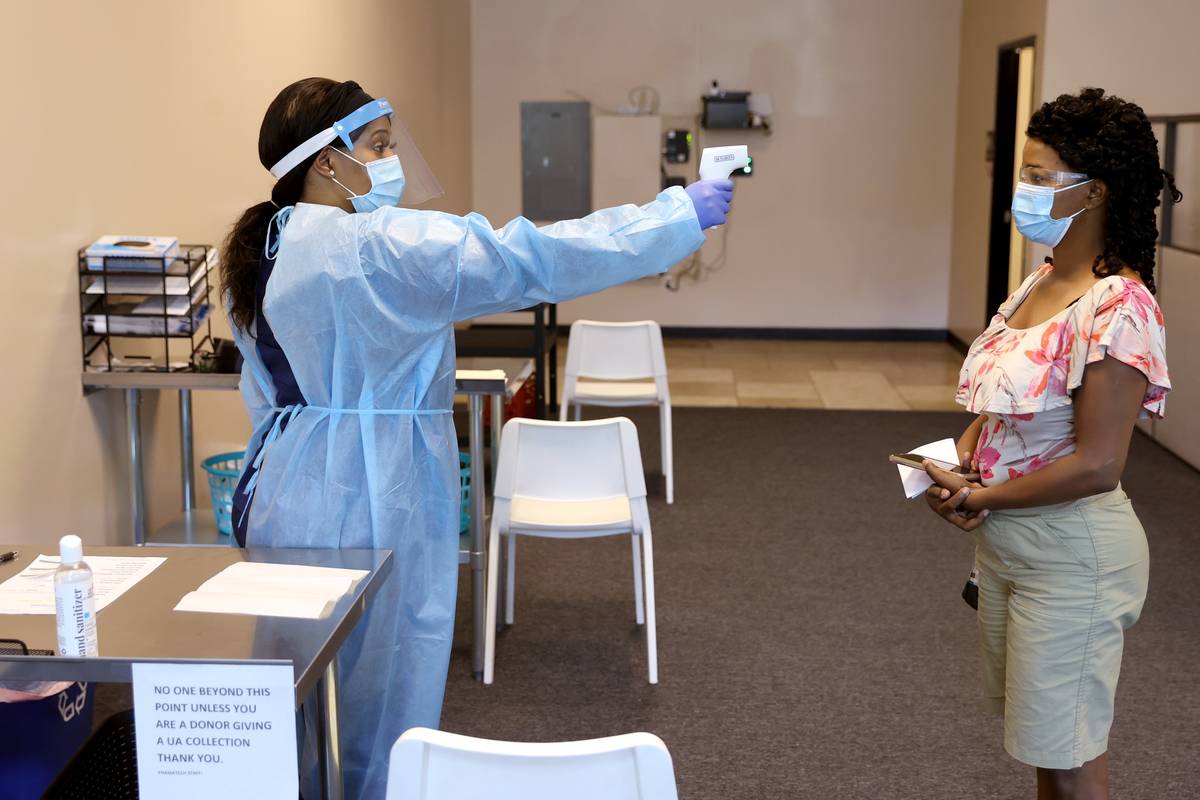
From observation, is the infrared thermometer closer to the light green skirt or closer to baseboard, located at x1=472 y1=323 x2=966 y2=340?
the light green skirt

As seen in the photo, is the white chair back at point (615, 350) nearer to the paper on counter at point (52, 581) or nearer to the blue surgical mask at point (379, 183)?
the blue surgical mask at point (379, 183)

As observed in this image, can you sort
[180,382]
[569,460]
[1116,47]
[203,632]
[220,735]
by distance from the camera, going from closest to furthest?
[220,735], [203,632], [180,382], [569,460], [1116,47]

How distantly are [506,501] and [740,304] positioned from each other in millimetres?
6263

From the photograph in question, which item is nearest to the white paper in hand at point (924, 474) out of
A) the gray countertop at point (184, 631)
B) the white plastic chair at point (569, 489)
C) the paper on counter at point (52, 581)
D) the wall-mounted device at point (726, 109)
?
the gray countertop at point (184, 631)

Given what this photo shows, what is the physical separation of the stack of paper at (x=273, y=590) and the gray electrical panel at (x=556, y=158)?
291 inches

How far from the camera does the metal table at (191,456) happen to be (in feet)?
10.2

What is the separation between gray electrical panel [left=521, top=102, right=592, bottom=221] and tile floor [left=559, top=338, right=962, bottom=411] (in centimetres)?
127

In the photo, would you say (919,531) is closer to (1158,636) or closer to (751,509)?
(751,509)

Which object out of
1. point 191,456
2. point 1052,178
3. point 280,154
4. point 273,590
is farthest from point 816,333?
point 273,590

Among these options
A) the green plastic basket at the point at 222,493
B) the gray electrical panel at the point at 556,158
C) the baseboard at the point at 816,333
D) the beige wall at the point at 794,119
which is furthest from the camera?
the baseboard at the point at 816,333

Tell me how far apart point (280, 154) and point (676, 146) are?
716 cm

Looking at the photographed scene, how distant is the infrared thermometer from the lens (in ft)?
6.63

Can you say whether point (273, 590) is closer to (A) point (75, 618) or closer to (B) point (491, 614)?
(A) point (75, 618)

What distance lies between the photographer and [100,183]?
3.23 meters
